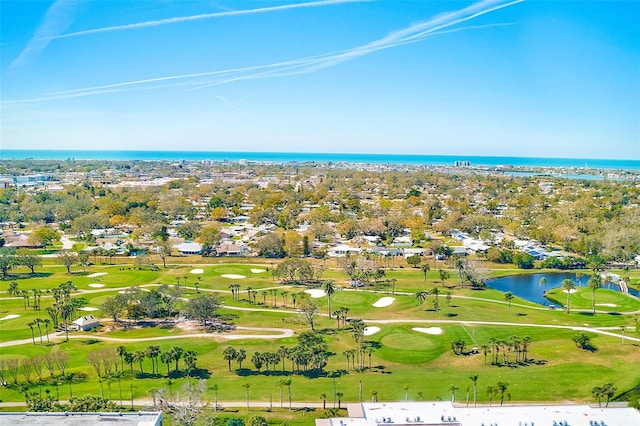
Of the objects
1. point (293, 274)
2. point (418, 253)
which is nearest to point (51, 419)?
point (293, 274)

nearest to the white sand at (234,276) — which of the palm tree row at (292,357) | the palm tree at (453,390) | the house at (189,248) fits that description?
the house at (189,248)

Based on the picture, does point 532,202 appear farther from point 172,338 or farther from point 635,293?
point 172,338

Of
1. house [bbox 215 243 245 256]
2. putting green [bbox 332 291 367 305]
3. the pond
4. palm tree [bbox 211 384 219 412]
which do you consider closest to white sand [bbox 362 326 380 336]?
putting green [bbox 332 291 367 305]

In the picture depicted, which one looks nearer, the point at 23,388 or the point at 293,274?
the point at 23,388

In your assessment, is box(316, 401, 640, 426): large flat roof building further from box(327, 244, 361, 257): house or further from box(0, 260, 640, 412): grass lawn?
box(327, 244, 361, 257): house

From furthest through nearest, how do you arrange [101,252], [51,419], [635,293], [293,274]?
1. [101,252]
2. [293,274]
3. [635,293]
4. [51,419]

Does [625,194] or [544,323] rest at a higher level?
[625,194]

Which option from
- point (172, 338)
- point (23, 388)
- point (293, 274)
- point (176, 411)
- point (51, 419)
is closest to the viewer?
point (51, 419)
